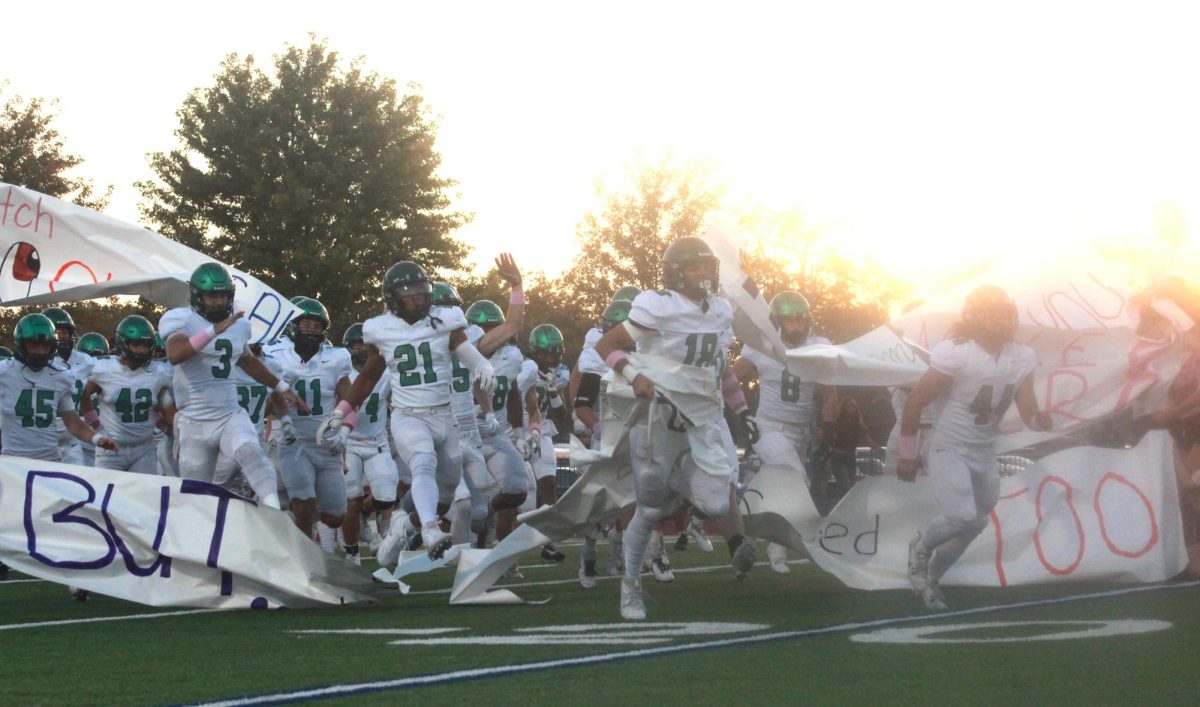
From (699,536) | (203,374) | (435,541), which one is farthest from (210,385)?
(699,536)

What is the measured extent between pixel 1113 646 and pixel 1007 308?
2463 millimetres

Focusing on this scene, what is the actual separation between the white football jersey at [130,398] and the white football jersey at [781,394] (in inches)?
168

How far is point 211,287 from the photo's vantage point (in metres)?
10.0

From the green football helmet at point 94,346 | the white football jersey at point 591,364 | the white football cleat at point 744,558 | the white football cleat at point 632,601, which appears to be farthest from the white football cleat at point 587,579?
the green football helmet at point 94,346

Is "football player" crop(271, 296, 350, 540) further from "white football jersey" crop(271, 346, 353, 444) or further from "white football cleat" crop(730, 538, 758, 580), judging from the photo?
"white football cleat" crop(730, 538, 758, 580)

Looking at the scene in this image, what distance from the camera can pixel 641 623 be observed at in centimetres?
818

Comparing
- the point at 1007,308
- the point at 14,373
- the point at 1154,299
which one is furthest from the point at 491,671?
the point at 14,373

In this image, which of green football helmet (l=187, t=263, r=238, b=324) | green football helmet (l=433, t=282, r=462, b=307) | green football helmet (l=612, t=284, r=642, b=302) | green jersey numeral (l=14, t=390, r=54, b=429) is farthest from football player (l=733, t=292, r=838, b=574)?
green jersey numeral (l=14, t=390, r=54, b=429)

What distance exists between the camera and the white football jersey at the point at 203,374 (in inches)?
397

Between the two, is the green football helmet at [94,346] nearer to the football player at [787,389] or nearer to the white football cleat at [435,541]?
the football player at [787,389]

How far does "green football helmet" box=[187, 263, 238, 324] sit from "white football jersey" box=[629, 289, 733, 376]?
277 centimetres

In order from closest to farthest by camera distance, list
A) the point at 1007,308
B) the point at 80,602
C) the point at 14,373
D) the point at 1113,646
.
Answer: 1. the point at 1113,646
2. the point at 1007,308
3. the point at 80,602
4. the point at 14,373

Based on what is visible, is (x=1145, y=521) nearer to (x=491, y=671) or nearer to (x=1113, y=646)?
(x=1113, y=646)

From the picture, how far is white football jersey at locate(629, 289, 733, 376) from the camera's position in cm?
863
